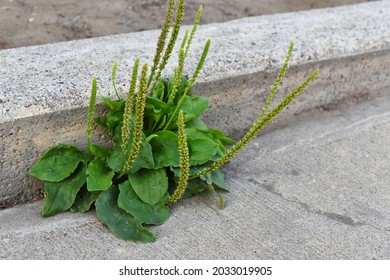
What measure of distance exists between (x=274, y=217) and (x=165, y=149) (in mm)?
477

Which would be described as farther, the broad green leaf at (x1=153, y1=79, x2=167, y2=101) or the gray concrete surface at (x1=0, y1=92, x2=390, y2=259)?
the broad green leaf at (x1=153, y1=79, x2=167, y2=101)

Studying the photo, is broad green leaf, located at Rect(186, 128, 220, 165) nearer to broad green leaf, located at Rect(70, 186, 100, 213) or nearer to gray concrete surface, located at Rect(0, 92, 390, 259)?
gray concrete surface, located at Rect(0, 92, 390, 259)

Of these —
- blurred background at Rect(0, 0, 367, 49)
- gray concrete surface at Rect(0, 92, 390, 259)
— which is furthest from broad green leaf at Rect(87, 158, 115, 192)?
blurred background at Rect(0, 0, 367, 49)

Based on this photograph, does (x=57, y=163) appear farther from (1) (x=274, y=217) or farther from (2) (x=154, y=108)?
(1) (x=274, y=217)

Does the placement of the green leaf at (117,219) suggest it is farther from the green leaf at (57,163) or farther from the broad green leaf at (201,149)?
the broad green leaf at (201,149)

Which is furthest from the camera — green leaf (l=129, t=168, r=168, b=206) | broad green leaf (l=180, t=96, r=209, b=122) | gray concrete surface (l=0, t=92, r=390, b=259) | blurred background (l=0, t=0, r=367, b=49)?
blurred background (l=0, t=0, r=367, b=49)

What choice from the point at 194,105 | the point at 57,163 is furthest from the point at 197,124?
the point at 57,163

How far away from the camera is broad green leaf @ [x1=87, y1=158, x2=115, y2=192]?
97.0 inches

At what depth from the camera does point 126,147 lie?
250 centimetres

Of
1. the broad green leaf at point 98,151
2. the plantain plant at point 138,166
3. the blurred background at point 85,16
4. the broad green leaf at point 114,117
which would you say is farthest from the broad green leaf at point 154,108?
the blurred background at point 85,16

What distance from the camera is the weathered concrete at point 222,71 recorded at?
2.53 metres

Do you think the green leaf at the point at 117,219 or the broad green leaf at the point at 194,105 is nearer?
the green leaf at the point at 117,219

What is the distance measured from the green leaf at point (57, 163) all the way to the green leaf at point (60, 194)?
38mm

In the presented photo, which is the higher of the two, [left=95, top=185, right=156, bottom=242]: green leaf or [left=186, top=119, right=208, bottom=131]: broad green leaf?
[left=186, top=119, right=208, bottom=131]: broad green leaf
